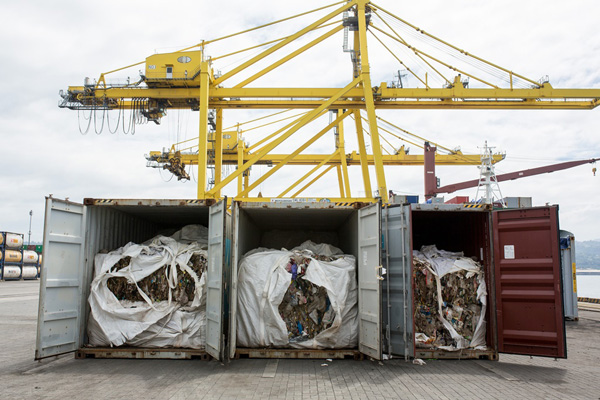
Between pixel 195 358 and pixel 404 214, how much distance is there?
13.8 feet

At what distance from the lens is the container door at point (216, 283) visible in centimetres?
691

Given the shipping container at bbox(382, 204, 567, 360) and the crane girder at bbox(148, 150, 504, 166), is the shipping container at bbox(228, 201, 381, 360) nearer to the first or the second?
the shipping container at bbox(382, 204, 567, 360)

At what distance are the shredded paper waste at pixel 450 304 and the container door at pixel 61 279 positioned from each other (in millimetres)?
5738

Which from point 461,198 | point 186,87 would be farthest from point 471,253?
point 186,87

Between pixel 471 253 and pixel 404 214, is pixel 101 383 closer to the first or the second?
pixel 404 214

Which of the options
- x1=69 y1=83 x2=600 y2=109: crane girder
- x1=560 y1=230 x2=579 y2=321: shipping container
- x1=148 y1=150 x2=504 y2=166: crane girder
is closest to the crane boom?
x1=148 y1=150 x2=504 y2=166: crane girder

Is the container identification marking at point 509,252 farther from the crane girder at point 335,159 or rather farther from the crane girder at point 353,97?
the crane girder at point 335,159

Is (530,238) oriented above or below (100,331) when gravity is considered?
above

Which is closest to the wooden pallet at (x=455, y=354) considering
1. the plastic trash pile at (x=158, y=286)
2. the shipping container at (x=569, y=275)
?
the plastic trash pile at (x=158, y=286)

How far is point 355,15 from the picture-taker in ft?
64.0

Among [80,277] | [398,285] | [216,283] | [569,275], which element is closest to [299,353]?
[216,283]

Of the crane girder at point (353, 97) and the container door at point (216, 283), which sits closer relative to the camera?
the container door at point (216, 283)

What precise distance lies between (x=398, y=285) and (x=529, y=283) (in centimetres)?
213

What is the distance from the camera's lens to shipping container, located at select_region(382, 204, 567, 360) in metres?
7.16
